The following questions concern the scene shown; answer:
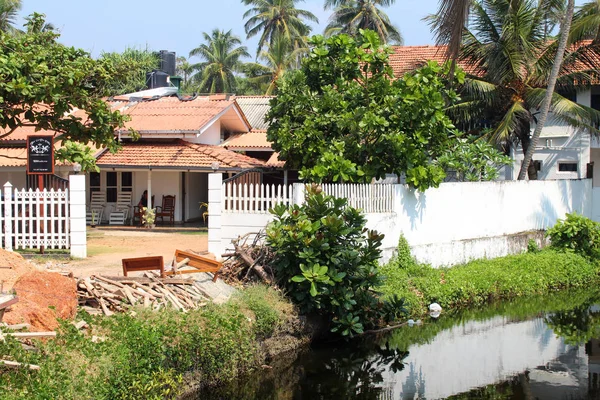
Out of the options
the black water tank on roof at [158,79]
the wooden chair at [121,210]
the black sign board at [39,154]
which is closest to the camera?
the black sign board at [39,154]

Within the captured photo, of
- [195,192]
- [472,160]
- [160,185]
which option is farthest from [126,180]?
[472,160]

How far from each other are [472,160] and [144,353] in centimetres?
1274

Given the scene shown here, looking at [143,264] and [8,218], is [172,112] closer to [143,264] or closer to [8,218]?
[8,218]

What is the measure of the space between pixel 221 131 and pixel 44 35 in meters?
12.1

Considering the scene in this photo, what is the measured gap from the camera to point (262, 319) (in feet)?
35.2

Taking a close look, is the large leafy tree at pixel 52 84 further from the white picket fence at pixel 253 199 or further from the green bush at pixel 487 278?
the green bush at pixel 487 278

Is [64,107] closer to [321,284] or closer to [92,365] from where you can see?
[321,284]

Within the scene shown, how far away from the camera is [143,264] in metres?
11.9

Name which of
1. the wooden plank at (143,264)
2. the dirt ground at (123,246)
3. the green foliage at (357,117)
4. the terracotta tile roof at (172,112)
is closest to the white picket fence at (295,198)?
the green foliage at (357,117)

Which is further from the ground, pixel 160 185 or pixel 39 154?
pixel 39 154

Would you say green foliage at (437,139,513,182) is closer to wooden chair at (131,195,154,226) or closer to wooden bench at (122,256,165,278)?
wooden bench at (122,256,165,278)

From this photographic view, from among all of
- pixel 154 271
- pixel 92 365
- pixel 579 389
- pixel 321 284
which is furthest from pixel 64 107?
pixel 579 389

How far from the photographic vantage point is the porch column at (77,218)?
15.2 m

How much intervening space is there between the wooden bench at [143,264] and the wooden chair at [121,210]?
1295 centimetres
